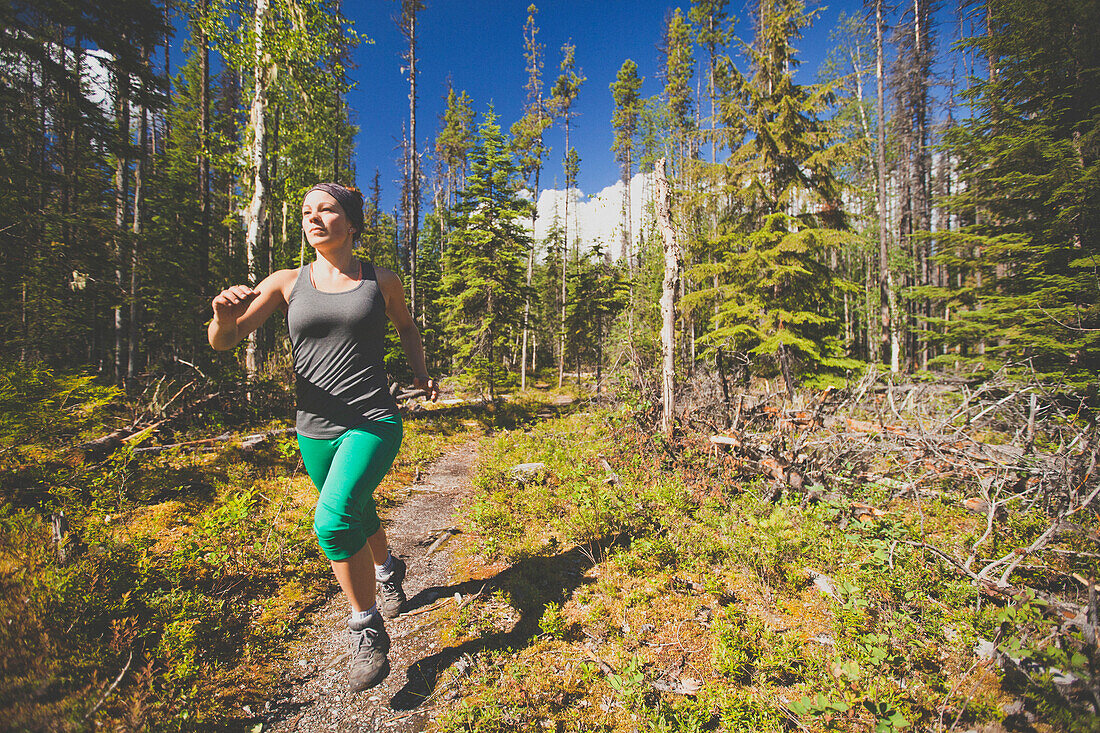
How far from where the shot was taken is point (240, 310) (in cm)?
209

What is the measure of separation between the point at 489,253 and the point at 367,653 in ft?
44.7

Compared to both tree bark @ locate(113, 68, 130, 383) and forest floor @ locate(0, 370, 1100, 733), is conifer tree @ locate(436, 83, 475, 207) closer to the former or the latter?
tree bark @ locate(113, 68, 130, 383)

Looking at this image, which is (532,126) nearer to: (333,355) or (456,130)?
(456,130)

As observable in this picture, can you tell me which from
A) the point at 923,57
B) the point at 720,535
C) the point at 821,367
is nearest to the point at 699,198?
the point at 821,367

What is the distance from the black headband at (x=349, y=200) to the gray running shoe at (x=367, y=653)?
2.38 metres

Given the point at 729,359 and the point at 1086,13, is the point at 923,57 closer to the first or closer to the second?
the point at 1086,13

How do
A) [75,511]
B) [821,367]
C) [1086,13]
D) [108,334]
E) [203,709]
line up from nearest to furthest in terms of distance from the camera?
[203,709], [75,511], [1086,13], [821,367], [108,334]

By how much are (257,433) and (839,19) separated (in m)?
32.4

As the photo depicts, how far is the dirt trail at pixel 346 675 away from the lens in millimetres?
2074

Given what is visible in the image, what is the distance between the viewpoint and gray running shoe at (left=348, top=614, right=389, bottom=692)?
2146 millimetres

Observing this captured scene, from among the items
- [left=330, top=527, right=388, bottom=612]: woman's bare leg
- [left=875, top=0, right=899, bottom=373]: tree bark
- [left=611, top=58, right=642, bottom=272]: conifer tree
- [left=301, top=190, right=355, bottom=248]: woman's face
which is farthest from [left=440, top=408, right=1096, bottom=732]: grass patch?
[left=611, top=58, right=642, bottom=272]: conifer tree

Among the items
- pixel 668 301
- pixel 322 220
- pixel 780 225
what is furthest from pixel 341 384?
pixel 780 225

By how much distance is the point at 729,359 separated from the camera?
11.5 metres

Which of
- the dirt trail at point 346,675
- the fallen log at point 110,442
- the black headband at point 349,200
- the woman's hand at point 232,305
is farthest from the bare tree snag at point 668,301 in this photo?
the fallen log at point 110,442
